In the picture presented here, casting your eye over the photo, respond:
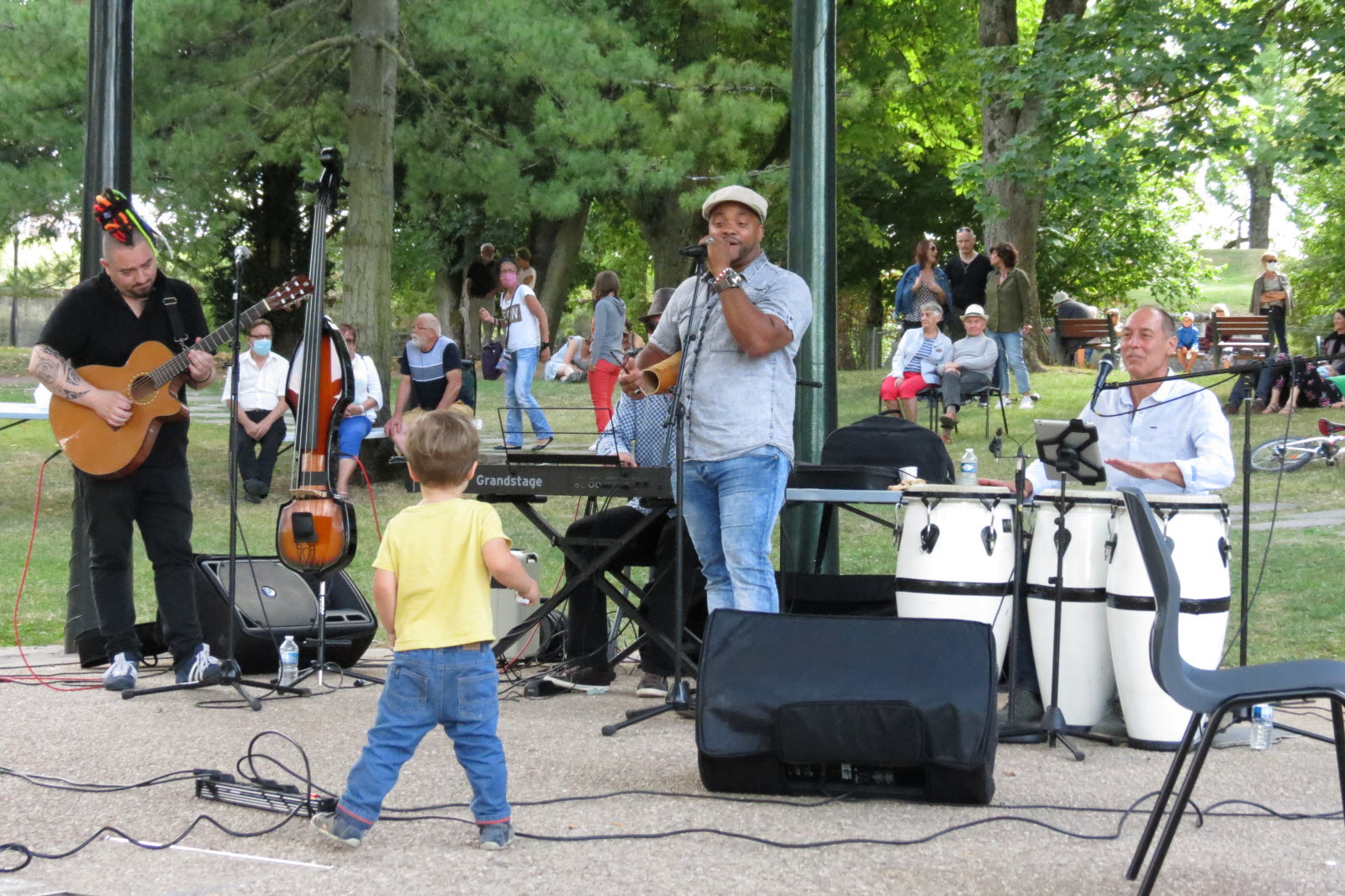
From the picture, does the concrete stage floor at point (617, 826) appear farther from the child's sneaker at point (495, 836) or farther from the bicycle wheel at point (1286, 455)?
the bicycle wheel at point (1286, 455)

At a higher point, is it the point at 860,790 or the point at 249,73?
the point at 249,73

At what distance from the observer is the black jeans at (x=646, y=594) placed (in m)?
6.78

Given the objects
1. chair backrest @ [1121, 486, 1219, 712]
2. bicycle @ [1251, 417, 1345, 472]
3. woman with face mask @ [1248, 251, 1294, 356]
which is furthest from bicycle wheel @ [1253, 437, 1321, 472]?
chair backrest @ [1121, 486, 1219, 712]

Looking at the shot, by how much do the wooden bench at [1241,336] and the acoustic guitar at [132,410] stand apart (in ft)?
63.2

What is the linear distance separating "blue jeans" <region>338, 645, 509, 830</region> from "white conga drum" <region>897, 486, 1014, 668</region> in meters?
2.31

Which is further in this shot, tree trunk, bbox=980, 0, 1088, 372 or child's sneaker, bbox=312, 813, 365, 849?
tree trunk, bbox=980, 0, 1088, 372

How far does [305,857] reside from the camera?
4.21m

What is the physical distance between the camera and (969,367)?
1473cm

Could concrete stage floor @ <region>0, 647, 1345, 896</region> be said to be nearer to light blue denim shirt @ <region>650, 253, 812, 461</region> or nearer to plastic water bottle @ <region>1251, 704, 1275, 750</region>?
plastic water bottle @ <region>1251, 704, 1275, 750</region>

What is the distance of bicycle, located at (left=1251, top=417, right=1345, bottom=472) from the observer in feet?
47.0

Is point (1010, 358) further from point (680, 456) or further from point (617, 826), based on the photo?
point (617, 826)

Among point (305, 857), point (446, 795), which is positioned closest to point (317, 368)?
point (446, 795)

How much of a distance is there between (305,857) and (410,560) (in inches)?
33.7

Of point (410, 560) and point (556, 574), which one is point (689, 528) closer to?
point (410, 560)
